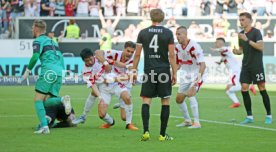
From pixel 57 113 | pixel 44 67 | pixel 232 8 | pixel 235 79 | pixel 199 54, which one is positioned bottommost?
pixel 235 79

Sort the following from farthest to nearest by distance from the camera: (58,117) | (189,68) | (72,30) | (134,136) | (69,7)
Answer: (69,7)
(72,30)
(189,68)
(58,117)
(134,136)

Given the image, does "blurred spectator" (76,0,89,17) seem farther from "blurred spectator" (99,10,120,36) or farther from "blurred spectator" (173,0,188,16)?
"blurred spectator" (173,0,188,16)

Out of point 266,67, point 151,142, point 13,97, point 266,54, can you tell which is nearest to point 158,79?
point 151,142

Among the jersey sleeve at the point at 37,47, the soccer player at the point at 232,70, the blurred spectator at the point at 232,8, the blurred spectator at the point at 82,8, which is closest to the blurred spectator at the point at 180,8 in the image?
the blurred spectator at the point at 232,8

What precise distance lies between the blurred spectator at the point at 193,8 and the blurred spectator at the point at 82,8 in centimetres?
480

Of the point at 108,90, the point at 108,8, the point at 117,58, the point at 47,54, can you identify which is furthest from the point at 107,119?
the point at 108,8

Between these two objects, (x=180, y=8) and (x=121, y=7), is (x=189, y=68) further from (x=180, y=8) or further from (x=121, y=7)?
(x=180, y=8)

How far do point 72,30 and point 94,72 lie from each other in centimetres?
1935

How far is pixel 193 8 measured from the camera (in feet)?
121

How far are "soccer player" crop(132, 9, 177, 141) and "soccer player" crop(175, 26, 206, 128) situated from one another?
2.48 meters

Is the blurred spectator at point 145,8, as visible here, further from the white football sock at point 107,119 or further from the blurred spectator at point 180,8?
the white football sock at point 107,119

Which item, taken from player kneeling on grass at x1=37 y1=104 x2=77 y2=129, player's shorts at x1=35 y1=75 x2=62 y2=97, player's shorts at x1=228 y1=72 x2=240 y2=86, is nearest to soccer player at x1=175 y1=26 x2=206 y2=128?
player kneeling on grass at x1=37 y1=104 x2=77 y2=129

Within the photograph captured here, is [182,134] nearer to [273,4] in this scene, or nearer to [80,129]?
[80,129]

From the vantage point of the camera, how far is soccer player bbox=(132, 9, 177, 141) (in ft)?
42.9
